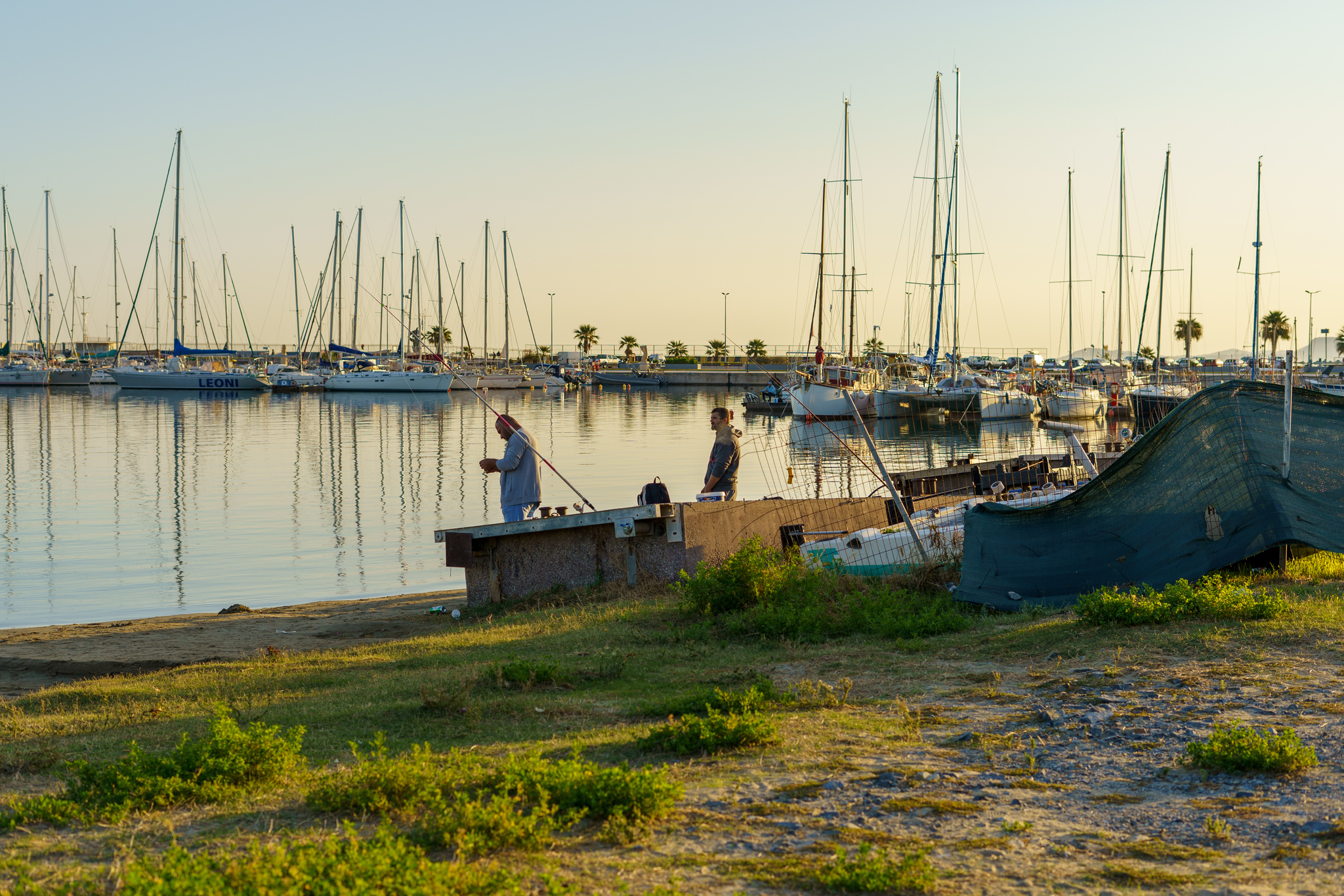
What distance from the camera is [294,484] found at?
3138cm

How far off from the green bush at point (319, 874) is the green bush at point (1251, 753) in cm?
345

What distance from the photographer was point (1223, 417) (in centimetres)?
1041

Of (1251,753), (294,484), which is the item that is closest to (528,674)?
(1251,753)

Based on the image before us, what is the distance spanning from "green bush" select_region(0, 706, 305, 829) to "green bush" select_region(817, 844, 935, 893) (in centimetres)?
289

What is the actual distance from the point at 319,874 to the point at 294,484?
28.9 metres

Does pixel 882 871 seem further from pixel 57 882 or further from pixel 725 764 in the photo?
pixel 57 882

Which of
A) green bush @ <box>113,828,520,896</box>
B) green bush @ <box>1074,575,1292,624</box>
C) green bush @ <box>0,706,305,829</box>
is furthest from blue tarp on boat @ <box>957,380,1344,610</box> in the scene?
green bush @ <box>113,828,520,896</box>

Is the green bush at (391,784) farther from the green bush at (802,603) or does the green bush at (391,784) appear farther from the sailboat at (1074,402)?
the sailboat at (1074,402)

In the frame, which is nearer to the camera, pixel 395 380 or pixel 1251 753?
pixel 1251 753

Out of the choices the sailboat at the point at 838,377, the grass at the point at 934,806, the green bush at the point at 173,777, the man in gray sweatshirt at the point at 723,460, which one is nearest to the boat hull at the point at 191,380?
the sailboat at the point at 838,377

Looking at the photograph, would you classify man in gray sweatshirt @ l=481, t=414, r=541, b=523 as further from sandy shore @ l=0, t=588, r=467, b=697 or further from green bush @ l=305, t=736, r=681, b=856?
green bush @ l=305, t=736, r=681, b=856

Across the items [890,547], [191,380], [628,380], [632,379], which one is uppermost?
[632,379]

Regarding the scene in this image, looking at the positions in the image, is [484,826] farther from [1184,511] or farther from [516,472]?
[516,472]

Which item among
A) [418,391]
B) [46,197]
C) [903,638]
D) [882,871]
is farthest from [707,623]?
[46,197]
